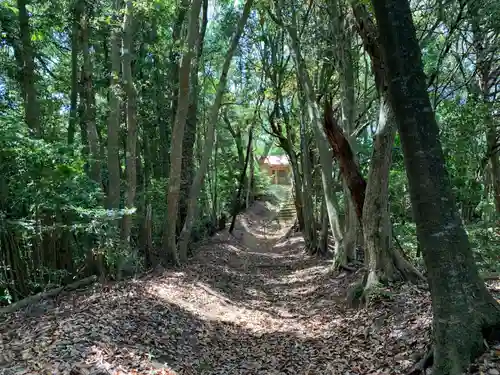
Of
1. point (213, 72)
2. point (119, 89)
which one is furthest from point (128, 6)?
point (213, 72)

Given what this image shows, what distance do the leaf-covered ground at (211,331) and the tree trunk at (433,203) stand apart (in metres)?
0.27

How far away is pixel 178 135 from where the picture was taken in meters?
10.3

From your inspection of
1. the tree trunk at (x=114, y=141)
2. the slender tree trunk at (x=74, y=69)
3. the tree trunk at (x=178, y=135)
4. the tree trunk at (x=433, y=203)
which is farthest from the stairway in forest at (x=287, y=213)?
the tree trunk at (x=433, y=203)

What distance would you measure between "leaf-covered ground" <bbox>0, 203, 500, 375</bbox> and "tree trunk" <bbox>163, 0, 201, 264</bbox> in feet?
3.19

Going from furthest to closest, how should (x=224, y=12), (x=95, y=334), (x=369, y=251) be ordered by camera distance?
(x=224, y=12) → (x=369, y=251) → (x=95, y=334)

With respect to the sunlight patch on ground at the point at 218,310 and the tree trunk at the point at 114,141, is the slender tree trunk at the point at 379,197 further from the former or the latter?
the tree trunk at the point at 114,141

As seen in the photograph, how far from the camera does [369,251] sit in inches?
297

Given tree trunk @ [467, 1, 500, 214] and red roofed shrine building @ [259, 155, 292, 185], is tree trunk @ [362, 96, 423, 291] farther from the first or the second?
red roofed shrine building @ [259, 155, 292, 185]

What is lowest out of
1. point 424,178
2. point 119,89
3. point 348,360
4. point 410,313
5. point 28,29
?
point 348,360

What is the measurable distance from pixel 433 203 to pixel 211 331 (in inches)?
191

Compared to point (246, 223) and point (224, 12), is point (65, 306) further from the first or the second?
point (246, 223)

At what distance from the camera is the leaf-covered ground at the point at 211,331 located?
4.73m

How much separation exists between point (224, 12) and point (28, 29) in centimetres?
1067

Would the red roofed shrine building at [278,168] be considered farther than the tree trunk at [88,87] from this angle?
Yes
